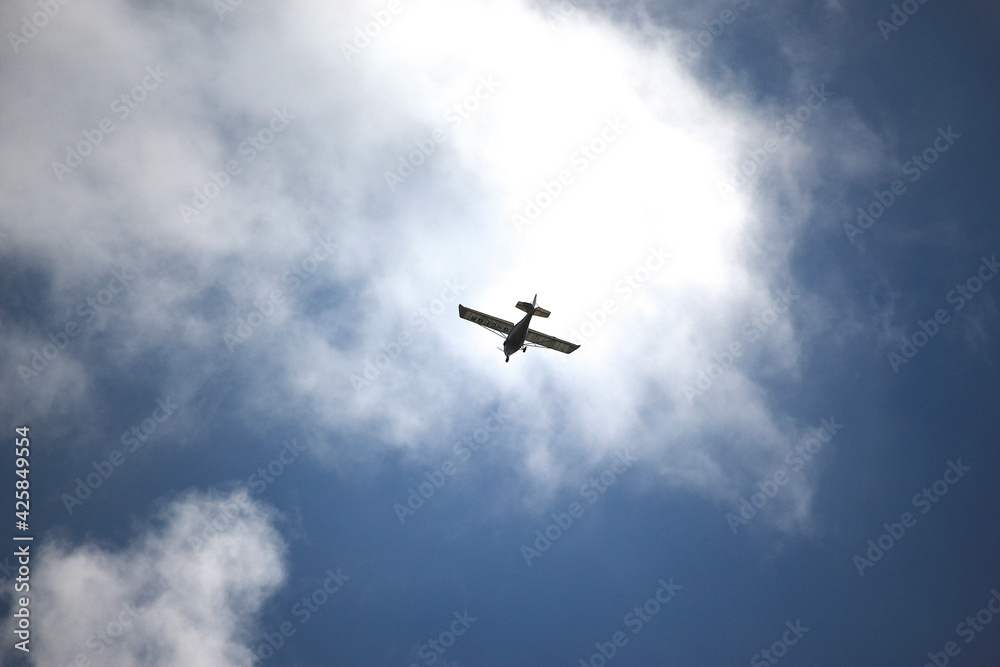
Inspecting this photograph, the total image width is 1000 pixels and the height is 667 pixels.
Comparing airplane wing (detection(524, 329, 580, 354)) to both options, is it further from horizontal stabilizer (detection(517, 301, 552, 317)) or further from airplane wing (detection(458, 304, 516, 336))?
horizontal stabilizer (detection(517, 301, 552, 317))

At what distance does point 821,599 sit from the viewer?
130 meters

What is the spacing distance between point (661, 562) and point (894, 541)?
59.7 metres

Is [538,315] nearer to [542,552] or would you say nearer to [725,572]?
[542,552]

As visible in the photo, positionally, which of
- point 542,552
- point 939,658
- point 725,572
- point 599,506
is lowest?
point 939,658

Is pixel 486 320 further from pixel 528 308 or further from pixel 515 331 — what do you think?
pixel 528 308

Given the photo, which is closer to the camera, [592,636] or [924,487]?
[592,636]

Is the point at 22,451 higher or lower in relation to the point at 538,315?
lower

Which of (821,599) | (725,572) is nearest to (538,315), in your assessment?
(725,572)

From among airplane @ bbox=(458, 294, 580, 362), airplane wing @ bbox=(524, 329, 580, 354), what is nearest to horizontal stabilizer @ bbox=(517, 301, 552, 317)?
airplane @ bbox=(458, 294, 580, 362)

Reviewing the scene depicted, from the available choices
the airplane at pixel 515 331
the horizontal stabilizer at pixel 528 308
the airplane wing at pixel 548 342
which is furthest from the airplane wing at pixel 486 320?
the horizontal stabilizer at pixel 528 308

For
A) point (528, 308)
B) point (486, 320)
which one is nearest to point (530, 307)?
point (528, 308)

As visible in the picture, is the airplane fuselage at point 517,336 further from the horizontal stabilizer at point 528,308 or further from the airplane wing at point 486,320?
the airplane wing at point 486,320

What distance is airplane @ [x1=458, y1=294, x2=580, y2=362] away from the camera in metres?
68.7

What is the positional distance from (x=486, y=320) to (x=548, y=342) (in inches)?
338
